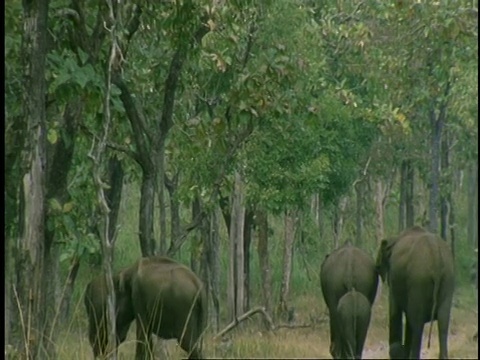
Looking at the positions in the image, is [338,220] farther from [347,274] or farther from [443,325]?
[443,325]

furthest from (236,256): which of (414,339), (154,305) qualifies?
(414,339)

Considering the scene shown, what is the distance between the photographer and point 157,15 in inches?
102

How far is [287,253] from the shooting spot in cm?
264

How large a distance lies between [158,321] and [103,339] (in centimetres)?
14

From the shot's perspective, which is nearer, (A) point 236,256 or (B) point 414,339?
(B) point 414,339

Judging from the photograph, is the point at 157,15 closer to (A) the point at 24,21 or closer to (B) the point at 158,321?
(A) the point at 24,21

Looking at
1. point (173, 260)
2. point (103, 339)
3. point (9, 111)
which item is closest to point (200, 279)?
point (173, 260)

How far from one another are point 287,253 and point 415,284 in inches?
12.8

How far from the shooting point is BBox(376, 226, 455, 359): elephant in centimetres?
251

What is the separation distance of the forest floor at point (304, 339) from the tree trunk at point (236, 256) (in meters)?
0.06

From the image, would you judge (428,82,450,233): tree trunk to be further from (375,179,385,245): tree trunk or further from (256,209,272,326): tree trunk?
(256,209,272,326): tree trunk

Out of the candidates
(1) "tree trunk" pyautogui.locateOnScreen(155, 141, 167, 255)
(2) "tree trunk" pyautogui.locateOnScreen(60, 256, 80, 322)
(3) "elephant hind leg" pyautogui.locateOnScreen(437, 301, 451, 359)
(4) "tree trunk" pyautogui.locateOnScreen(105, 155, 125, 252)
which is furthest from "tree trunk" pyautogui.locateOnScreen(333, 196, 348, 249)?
(2) "tree trunk" pyautogui.locateOnScreen(60, 256, 80, 322)

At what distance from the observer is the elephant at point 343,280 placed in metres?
2.60

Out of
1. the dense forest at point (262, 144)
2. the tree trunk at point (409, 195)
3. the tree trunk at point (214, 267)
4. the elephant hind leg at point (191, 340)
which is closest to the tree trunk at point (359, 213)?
the dense forest at point (262, 144)
